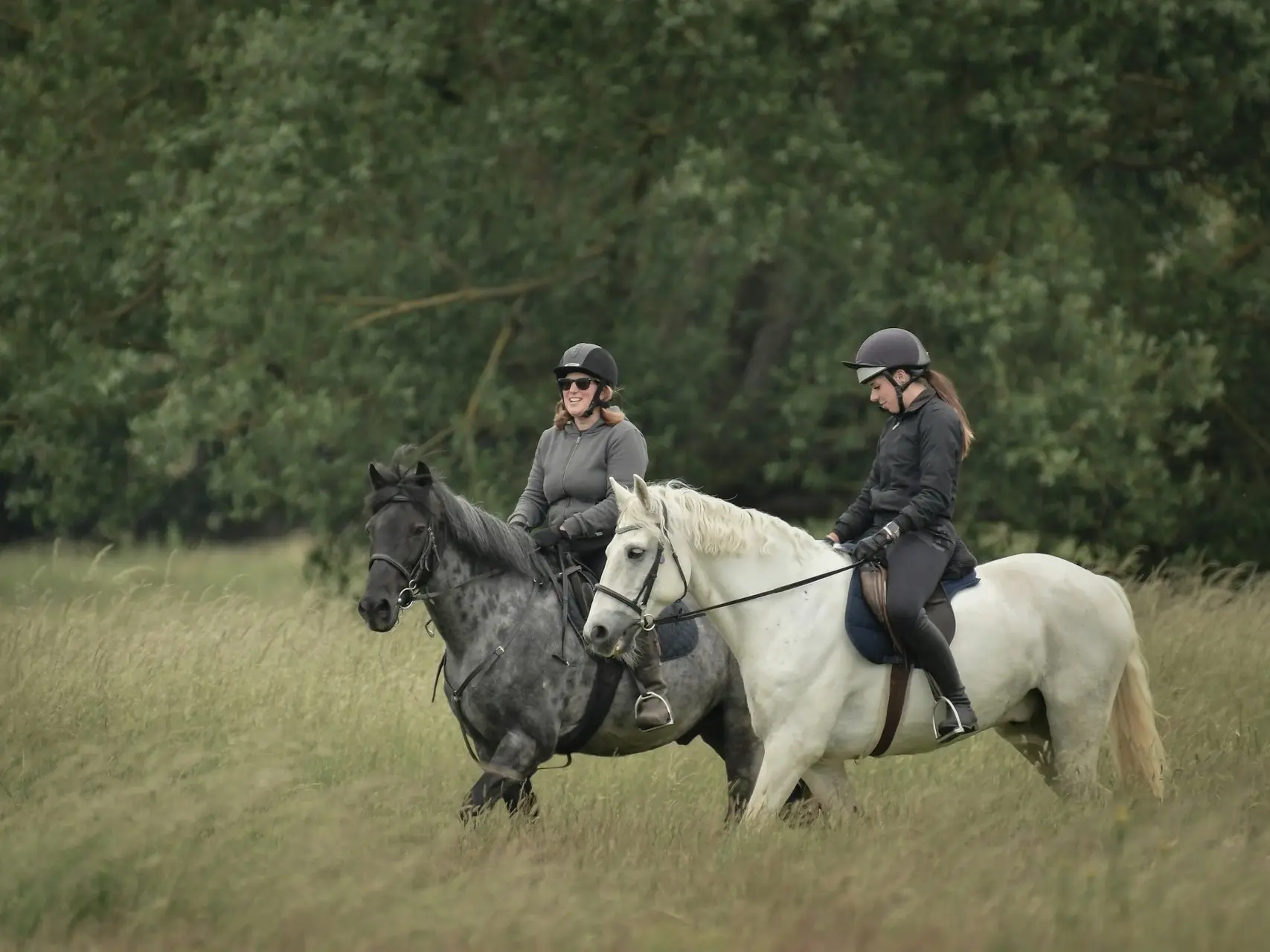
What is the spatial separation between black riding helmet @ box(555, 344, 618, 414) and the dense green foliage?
20.3 feet

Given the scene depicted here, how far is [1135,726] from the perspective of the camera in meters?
7.89

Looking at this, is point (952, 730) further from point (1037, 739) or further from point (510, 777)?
point (510, 777)

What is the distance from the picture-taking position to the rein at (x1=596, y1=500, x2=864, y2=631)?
23.0 feet

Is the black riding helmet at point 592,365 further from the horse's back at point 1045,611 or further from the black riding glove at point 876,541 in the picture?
the horse's back at point 1045,611

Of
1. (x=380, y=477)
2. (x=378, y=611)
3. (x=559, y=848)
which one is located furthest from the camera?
(x=380, y=477)

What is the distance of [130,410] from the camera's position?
16.5m

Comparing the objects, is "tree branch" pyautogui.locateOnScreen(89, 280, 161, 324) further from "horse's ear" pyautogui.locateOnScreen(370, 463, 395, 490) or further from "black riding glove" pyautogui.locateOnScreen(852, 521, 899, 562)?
"black riding glove" pyautogui.locateOnScreen(852, 521, 899, 562)

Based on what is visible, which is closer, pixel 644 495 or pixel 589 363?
pixel 644 495

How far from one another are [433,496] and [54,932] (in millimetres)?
2632

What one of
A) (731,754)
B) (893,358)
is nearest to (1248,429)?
(731,754)

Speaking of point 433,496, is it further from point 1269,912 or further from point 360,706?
point 1269,912

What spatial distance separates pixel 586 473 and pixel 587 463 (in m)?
0.05

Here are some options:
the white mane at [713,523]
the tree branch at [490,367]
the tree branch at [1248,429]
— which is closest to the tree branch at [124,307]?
the tree branch at [490,367]

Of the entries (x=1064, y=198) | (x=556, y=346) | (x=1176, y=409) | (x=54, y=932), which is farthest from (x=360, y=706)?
(x=1176, y=409)
